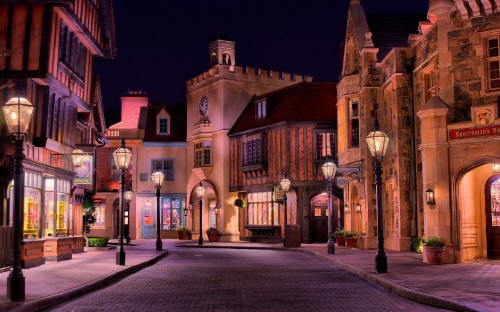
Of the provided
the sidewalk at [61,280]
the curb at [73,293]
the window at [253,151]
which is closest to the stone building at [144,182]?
the window at [253,151]

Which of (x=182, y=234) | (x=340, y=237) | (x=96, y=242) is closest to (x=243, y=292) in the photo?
(x=96, y=242)

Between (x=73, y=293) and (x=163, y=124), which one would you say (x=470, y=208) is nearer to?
(x=73, y=293)

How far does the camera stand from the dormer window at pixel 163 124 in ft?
178

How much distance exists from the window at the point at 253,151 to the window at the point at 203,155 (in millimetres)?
3940

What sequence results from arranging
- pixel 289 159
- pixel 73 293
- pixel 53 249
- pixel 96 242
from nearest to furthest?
pixel 73 293 → pixel 53 249 → pixel 96 242 → pixel 289 159

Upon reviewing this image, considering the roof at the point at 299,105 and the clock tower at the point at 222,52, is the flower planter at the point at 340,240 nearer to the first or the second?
the roof at the point at 299,105

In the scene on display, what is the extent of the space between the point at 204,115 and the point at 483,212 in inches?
1203

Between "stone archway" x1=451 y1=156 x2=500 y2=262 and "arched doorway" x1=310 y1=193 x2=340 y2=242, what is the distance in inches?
748

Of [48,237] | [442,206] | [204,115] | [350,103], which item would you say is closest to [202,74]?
[204,115]

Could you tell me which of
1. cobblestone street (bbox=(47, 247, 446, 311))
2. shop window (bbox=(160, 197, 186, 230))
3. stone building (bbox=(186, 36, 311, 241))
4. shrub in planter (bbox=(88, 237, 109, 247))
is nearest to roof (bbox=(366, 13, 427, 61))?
cobblestone street (bbox=(47, 247, 446, 311))

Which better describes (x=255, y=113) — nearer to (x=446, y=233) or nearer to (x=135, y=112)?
(x=135, y=112)

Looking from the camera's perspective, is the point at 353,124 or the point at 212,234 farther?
the point at 212,234

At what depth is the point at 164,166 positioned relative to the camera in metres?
53.5

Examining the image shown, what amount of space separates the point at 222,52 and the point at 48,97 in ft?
93.1
